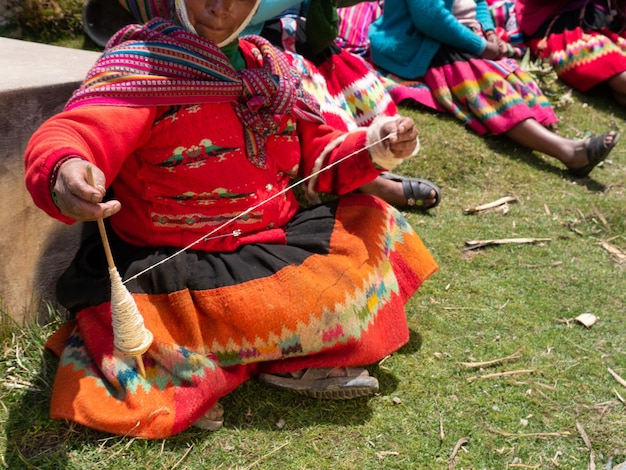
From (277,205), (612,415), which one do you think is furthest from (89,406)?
(612,415)

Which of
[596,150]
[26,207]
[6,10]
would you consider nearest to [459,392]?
[26,207]

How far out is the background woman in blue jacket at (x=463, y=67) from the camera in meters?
4.13

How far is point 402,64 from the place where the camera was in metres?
4.35

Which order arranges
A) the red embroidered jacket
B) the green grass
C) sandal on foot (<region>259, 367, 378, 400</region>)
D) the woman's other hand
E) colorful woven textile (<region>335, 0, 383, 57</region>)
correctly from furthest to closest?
colorful woven textile (<region>335, 0, 383, 57</region>)
sandal on foot (<region>259, 367, 378, 400</region>)
the green grass
the red embroidered jacket
the woman's other hand

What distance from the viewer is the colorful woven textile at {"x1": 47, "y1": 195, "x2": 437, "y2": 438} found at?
1.94 metres

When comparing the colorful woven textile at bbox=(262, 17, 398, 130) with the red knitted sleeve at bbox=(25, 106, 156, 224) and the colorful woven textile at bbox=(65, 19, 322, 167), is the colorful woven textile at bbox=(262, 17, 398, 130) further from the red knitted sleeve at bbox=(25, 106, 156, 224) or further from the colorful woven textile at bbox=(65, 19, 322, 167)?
the red knitted sleeve at bbox=(25, 106, 156, 224)

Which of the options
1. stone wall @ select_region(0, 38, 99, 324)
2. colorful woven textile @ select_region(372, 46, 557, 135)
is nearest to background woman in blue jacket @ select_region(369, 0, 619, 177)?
colorful woven textile @ select_region(372, 46, 557, 135)

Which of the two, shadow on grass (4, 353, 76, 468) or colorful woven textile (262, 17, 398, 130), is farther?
colorful woven textile (262, 17, 398, 130)

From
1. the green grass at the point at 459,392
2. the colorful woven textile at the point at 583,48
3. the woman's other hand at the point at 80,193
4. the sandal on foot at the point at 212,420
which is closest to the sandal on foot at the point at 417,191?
the green grass at the point at 459,392

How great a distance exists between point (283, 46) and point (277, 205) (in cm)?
119

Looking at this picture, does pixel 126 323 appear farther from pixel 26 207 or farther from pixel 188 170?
pixel 26 207

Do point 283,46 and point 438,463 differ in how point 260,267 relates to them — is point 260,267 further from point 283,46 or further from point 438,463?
point 283,46

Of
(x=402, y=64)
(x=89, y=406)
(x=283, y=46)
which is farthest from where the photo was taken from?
(x=402, y=64)

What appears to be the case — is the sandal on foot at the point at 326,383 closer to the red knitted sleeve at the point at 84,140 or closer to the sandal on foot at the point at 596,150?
the red knitted sleeve at the point at 84,140
